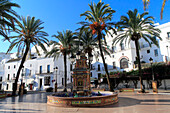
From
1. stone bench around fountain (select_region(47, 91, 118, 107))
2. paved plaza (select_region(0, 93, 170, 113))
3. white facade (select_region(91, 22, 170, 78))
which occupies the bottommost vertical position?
paved plaza (select_region(0, 93, 170, 113))

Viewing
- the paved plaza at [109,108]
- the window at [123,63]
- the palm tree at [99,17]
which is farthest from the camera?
the window at [123,63]

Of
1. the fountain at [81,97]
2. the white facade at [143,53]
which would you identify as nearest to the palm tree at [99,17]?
the fountain at [81,97]

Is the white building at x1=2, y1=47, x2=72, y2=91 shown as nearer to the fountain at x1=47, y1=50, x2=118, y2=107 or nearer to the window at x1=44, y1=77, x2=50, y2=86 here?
the window at x1=44, y1=77, x2=50, y2=86

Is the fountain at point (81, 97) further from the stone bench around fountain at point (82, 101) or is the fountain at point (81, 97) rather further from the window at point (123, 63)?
the window at point (123, 63)

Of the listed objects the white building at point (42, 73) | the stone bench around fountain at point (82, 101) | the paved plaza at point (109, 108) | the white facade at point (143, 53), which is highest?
the white facade at point (143, 53)

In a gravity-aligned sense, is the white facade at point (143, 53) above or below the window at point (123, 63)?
above

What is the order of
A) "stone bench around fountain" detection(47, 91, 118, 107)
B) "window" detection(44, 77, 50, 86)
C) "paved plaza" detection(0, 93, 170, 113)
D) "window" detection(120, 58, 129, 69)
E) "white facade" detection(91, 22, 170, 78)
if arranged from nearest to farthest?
"paved plaza" detection(0, 93, 170, 113) → "stone bench around fountain" detection(47, 91, 118, 107) → "white facade" detection(91, 22, 170, 78) → "window" detection(44, 77, 50, 86) → "window" detection(120, 58, 129, 69)

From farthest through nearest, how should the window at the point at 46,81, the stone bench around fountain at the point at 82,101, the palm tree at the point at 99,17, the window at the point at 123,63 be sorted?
the window at the point at 123,63 → the window at the point at 46,81 → the palm tree at the point at 99,17 → the stone bench around fountain at the point at 82,101

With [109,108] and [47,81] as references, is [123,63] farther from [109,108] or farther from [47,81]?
[109,108]

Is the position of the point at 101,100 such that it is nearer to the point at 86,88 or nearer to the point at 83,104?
the point at 83,104

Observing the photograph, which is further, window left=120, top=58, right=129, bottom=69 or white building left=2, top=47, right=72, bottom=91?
window left=120, top=58, right=129, bottom=69

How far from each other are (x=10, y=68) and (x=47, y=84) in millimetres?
17687

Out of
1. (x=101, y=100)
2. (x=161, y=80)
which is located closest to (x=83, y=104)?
(x=101, y=100)

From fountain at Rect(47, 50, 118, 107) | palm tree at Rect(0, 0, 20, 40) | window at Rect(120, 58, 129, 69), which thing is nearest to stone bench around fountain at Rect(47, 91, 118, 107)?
fountain at Rect(47, 50, 118, 107)
